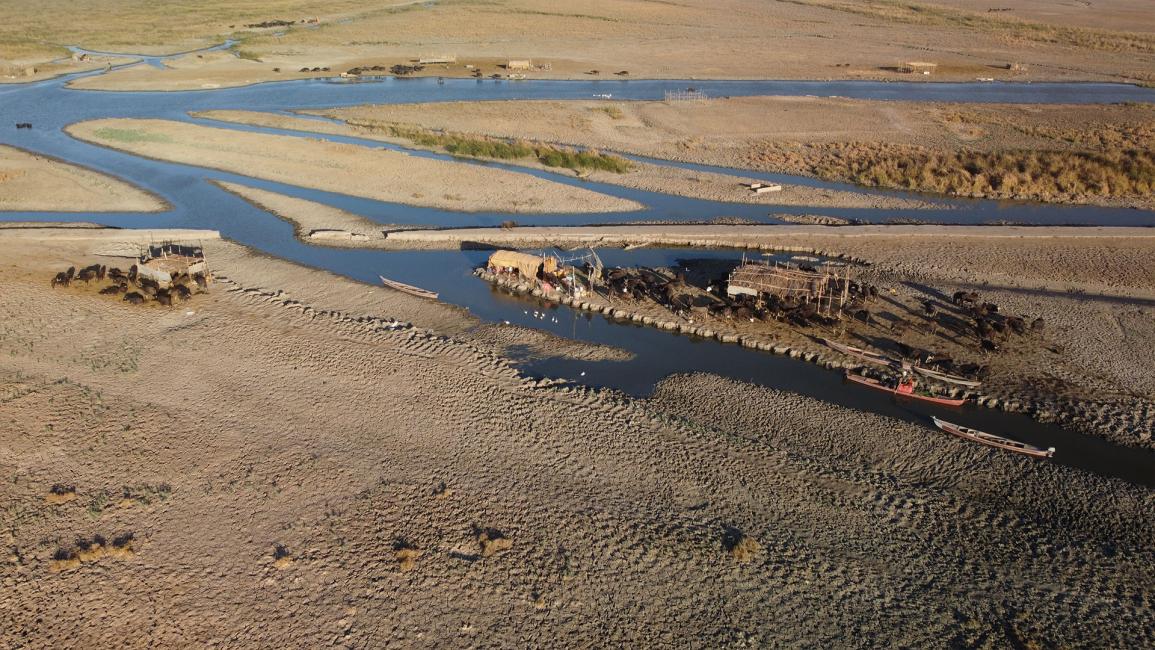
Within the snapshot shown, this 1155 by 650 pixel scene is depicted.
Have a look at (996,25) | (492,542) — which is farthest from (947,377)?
(996,25)

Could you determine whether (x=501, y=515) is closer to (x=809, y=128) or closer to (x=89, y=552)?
(x=89, y=552)

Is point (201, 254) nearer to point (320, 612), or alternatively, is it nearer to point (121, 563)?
point (121, 563)

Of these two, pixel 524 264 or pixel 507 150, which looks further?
pixel 507 150

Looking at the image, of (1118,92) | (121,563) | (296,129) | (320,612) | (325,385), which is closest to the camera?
(320,612)

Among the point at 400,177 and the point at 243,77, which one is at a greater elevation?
the point at 243,77

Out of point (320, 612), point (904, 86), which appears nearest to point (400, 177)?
point (320, 612)

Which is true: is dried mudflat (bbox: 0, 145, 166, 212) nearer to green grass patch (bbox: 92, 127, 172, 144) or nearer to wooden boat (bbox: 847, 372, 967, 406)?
green grass patch (bbox: 92, 127, 172, 144)

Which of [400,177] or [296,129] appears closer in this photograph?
[400,177]
